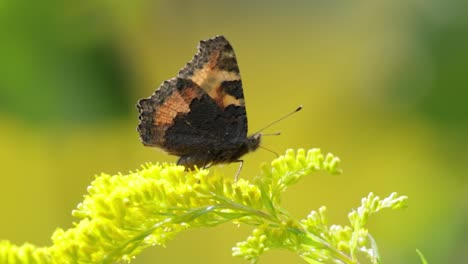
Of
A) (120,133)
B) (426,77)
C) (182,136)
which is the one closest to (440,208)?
(426,77)

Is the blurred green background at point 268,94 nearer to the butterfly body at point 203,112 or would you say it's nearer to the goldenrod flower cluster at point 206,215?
the butterfly body at point 203,112

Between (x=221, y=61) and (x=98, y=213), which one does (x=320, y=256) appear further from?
(x=221, y=61)

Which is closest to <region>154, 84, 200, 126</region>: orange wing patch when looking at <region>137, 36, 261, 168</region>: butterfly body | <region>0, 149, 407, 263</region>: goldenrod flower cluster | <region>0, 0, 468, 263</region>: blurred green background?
<region>137, 36, 261, 168</region>: butterfly body

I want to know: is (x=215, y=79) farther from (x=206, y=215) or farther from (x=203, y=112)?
(x=206, y=215)

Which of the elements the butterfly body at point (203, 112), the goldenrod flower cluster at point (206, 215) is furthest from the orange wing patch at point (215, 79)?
the goldenrod flower cluster at point (206, 215)

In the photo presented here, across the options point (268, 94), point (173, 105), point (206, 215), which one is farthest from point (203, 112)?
point (268, 94)
